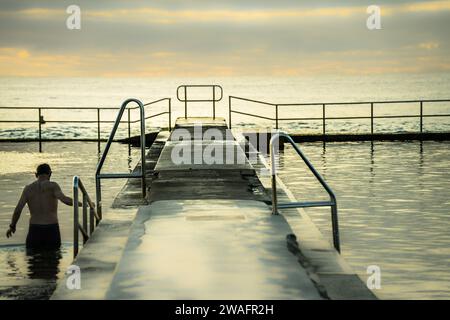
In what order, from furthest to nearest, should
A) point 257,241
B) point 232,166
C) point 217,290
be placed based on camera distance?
point 232,166 < point 257,241 < point 217,290

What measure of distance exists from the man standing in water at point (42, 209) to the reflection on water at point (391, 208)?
3294mm

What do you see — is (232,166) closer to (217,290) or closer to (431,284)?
(431,284)

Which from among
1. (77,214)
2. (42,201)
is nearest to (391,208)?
(42,201)

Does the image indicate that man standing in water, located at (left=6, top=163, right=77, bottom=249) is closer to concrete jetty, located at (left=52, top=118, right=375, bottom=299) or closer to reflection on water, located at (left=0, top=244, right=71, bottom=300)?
reflection on water, located at (left=0, top=244, right=71, bottom=300)

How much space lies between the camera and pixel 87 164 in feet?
78.7

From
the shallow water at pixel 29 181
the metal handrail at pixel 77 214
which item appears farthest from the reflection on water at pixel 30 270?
the metal handrail at pixel 77 214

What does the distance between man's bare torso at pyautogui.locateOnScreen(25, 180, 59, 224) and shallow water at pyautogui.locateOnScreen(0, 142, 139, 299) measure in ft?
1.32

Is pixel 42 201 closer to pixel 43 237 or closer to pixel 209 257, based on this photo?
pixel 43 237

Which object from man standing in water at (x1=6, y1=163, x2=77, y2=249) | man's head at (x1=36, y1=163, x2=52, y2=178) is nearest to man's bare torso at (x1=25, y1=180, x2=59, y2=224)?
man standing in water at (x1=6, y1=163, x2=77, y2=249)

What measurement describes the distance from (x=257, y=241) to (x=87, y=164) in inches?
592

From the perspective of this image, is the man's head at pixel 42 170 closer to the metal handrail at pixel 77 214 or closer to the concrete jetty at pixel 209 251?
the metal handrail at pixel 77 214
